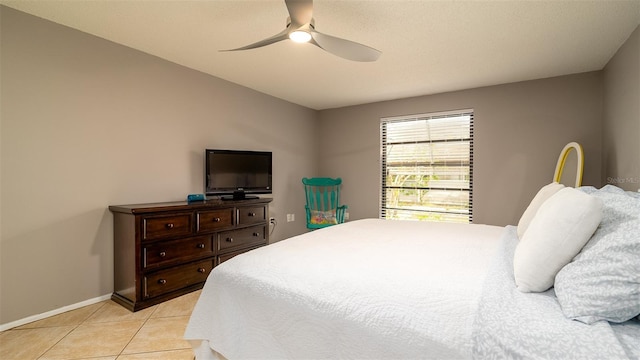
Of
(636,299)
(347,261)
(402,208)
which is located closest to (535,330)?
(636,299)

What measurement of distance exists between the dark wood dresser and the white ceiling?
1.49 meters

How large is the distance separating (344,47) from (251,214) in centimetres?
214

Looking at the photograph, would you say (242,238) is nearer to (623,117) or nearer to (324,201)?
(324,201)

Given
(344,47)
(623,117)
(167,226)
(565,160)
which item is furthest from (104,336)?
(565,160)

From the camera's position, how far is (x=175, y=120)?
3127 mm

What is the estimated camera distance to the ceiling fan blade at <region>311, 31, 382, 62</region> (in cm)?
190

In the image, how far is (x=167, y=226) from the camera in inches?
101

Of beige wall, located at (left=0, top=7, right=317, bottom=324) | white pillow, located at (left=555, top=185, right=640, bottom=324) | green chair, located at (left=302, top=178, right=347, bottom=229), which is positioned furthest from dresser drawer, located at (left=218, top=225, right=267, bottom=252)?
white pillow, located at (left=555, top=185, right=640, bottom=324)

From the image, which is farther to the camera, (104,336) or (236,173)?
(236,173)

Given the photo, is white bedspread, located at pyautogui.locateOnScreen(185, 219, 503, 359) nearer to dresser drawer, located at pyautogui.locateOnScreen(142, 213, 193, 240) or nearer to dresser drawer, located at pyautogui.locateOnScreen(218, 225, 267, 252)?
dresser drawer, located at pyautogui.locateOnScreen(142, 213, 193, 240)

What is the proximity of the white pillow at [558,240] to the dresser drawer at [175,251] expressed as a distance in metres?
2.56

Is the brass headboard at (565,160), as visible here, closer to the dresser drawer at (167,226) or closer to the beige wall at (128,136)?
the beige wall at (128,136)

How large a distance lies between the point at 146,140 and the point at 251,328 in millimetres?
2370

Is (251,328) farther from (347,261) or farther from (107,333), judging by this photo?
(107,333)
